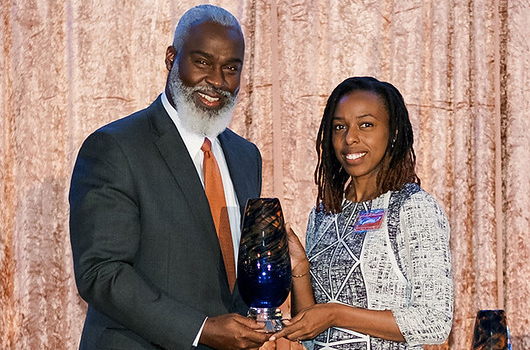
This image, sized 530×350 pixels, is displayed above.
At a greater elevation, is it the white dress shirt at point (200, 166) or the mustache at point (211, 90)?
the mustache at point (211, 90)

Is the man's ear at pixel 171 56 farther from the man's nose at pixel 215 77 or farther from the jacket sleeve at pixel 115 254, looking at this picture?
the jacket sleeve at pixel 115 254

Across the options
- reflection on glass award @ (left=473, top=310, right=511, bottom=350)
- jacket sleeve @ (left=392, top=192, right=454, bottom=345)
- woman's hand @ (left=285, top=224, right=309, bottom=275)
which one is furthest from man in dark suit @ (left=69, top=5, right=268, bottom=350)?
reflection on glass award @ (left=473, top=310, right=511, bottom=350)

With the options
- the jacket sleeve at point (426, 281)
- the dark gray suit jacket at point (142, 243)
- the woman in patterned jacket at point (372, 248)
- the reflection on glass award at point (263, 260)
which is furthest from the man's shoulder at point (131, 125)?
the jacket sleeve at point (426, 281)

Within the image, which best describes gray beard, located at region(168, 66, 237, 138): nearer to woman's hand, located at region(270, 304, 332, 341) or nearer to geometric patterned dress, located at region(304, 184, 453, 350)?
geometric patterned dress, located at region(304, 184, 453, 350)

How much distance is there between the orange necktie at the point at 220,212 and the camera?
199 centimetres

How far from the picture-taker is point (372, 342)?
1909mm

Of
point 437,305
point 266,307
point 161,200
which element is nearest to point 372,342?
point 437,305

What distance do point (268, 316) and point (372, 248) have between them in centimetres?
34

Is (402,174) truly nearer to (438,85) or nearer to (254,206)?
(254,206)

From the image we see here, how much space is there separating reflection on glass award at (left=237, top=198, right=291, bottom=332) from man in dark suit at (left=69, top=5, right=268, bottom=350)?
0.07 meters

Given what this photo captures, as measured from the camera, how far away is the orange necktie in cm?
199

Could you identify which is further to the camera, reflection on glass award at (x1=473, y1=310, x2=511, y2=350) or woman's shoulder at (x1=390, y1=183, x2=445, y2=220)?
woman's shoulder at (x1=390, y1=183, x2=445, y2=220)

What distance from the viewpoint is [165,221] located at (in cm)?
190

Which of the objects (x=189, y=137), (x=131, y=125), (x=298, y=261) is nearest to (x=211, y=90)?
(x=189, y=137)
